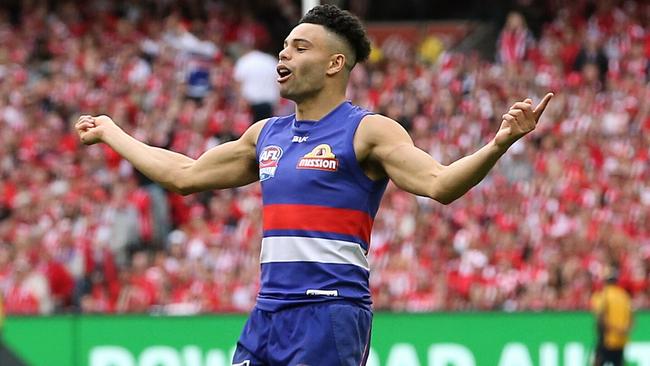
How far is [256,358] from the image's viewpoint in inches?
219

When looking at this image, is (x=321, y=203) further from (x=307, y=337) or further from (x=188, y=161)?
(x=188, y=161)

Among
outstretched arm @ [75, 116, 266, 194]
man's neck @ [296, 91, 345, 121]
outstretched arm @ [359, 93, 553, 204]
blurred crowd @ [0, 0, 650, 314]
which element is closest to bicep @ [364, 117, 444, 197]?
outstretched arm @ [359, 93, 553, 204]

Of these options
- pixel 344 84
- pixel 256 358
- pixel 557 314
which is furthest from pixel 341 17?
pixel 557 314

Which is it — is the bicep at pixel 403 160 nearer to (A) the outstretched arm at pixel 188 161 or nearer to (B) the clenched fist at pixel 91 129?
(A) the outstretched arm at pixel 188 161

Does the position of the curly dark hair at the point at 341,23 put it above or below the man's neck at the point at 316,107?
above

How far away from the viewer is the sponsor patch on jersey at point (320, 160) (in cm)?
557

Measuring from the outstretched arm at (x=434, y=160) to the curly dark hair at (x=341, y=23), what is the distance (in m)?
0.39

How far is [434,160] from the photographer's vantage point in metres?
5.49

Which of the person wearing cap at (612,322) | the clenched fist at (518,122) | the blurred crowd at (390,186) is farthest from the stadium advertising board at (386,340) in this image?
the clenched fist at (518,122)

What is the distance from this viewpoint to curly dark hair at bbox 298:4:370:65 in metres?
5.86

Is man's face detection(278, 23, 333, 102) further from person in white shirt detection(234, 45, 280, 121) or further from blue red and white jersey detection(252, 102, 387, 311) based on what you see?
person in white shirt detection(234, 45, 280, 121)

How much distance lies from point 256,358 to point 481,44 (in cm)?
1499

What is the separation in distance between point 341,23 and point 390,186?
33.6 ft

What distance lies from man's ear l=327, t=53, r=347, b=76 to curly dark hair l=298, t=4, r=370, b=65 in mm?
96
